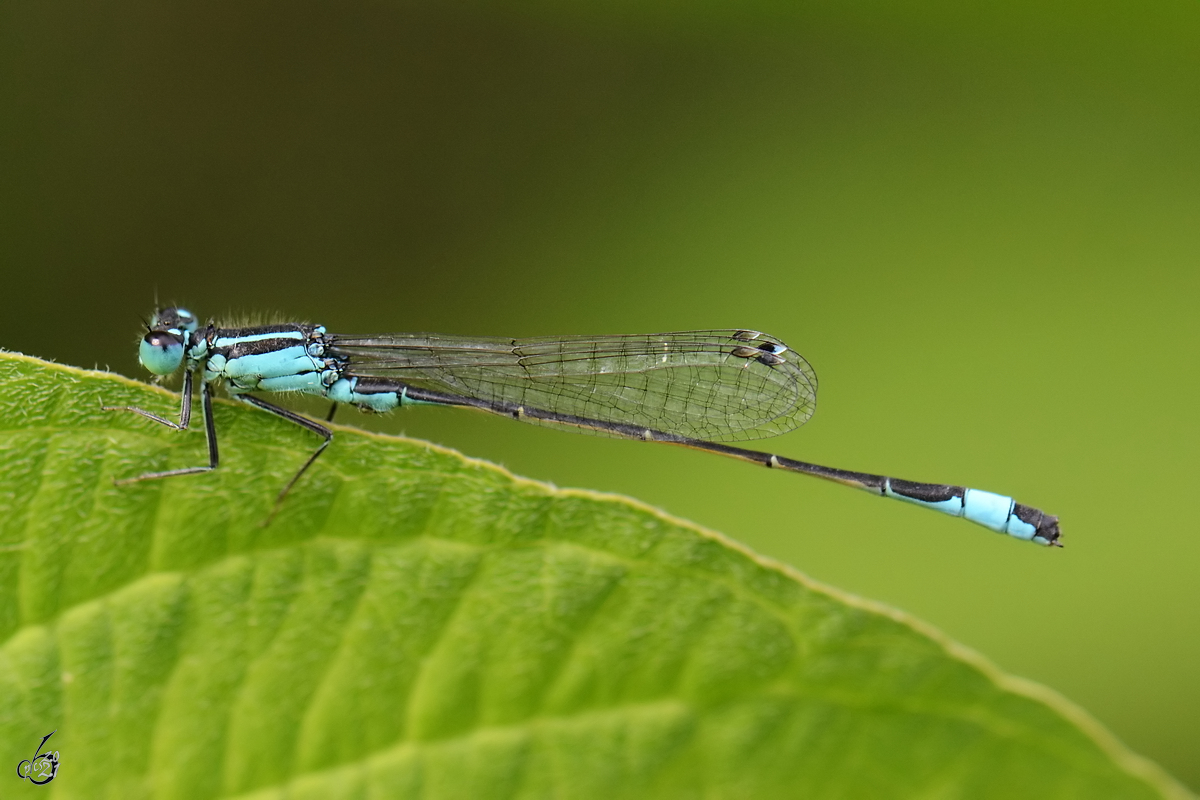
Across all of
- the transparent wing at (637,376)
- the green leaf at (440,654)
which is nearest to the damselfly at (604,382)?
the transparent wing at (637,376)

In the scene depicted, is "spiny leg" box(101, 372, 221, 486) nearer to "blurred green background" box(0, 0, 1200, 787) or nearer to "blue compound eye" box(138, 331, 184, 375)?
"blue compound eye" box(138, 331, 184, 375)

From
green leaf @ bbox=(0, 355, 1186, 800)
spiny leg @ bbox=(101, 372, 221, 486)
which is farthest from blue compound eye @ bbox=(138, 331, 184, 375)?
green leaf @ bbox=(0, 355, 1186, 800)

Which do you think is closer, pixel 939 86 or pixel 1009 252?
pixel 1009 252

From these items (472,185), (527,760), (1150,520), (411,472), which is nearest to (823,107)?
(472,185)

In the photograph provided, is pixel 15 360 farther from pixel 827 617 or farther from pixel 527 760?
pixel 827 617

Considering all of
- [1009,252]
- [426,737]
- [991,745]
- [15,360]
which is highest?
[1009,252]

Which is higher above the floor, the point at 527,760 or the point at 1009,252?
the point at 1009,252

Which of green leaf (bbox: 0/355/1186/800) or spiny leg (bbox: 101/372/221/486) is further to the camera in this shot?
spiny leg (bbox: 101/372/221/486)

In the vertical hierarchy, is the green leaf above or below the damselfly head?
below
